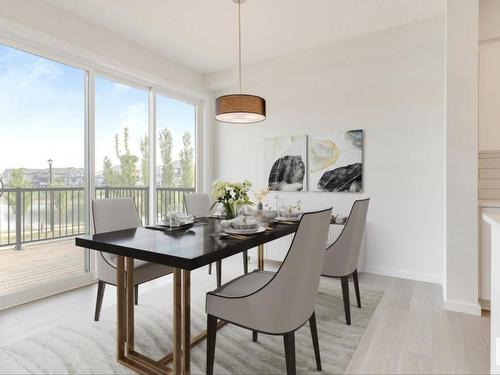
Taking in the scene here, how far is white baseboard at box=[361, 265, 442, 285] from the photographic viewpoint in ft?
10.8

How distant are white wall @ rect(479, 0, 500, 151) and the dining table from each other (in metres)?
2.23

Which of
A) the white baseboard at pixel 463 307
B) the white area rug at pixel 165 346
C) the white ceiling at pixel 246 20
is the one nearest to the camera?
the white area rug at pixel 165 346

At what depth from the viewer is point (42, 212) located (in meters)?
3.14

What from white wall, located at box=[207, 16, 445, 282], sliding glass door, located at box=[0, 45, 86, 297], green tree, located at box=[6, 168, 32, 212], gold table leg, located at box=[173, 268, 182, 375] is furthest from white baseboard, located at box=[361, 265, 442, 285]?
green tree, located at box=[6, 168, 32, 212]

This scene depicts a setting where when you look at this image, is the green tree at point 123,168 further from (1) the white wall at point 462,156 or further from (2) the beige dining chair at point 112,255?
(1) the white wall at point 462,156

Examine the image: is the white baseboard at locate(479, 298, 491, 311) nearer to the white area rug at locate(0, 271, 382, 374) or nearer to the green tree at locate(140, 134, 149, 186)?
the white area rug at locate(0, 271, 382, 374)

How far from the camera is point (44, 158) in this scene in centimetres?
303

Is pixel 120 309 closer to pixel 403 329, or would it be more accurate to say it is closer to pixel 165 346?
pixel 165 346

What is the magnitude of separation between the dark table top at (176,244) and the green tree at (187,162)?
99.7 inches

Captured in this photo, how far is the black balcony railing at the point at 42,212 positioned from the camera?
2797 millimetres

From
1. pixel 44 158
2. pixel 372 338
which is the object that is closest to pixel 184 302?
pixel 372 338

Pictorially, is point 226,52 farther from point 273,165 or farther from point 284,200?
point 284,200

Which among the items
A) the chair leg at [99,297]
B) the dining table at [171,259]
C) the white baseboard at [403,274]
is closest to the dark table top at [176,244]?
the dining table at [171,259]

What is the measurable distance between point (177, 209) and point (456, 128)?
2447mm
